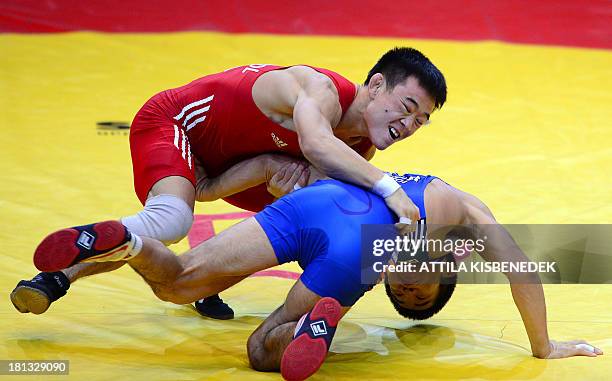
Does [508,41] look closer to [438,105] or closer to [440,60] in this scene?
[440,60]

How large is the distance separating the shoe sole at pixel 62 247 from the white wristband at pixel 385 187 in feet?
2.68

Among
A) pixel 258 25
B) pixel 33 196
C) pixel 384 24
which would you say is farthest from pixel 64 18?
pixel 33 196

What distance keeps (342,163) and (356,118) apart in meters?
0.45

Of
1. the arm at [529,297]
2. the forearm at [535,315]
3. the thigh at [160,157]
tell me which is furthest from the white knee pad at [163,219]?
the forearm at [535,315]

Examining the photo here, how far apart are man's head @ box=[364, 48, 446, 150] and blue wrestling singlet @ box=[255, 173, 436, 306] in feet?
1.30

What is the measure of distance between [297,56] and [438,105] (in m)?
3.38

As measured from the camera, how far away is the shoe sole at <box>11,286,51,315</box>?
3.14 meters

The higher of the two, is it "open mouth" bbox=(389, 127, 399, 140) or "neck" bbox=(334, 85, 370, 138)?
"neck" bbox=(334, 85, 370, 138)

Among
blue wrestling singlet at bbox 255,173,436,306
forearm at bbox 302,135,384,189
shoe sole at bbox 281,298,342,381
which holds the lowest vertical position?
shoe sole at bbox 281,298,342,381

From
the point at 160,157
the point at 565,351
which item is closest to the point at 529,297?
the point at 565,351

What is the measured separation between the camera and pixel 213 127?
370 centimetres

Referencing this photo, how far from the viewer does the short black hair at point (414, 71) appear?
3.39 m

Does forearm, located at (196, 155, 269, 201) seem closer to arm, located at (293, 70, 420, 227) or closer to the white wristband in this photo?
arm, located at (293, 70, 420, 227)

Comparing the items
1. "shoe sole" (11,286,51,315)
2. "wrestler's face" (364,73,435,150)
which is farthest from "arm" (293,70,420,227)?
"shoe sole" (11,286,51,315)
